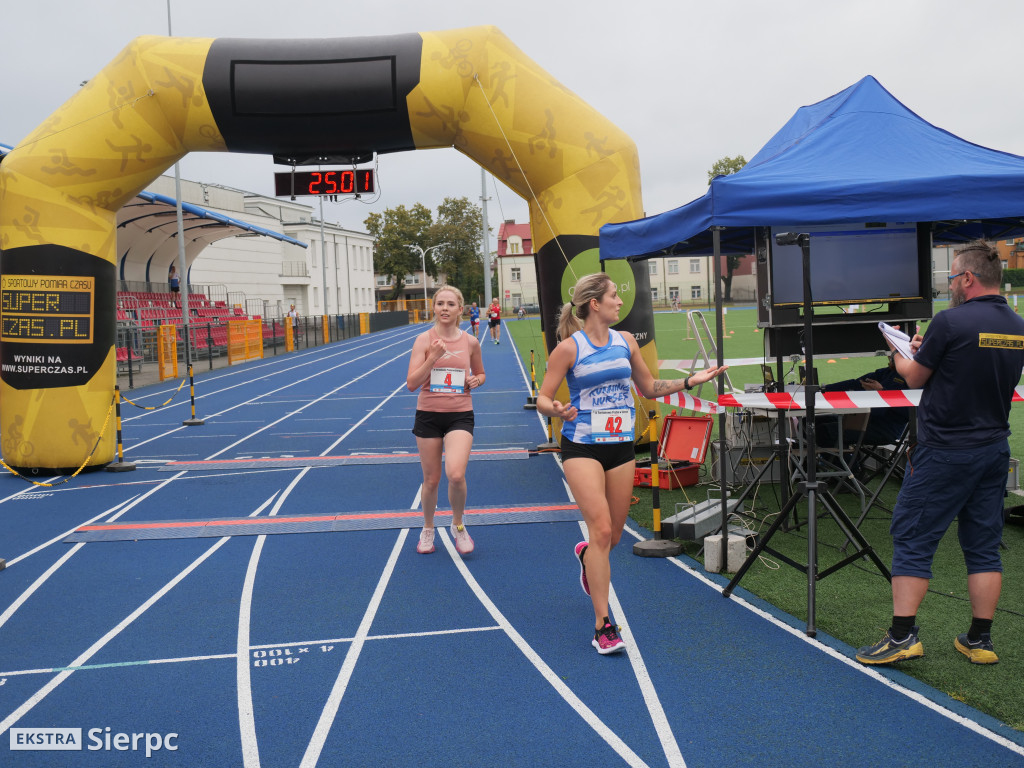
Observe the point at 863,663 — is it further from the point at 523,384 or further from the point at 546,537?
the point at 523,384

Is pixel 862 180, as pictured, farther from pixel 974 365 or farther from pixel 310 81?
pixel 310 81

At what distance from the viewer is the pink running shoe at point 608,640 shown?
171 inches

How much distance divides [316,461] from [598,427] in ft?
22.9

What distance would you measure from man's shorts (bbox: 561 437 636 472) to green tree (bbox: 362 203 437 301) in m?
91.0

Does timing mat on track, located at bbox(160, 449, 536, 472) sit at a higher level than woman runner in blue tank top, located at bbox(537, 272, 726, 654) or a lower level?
lower

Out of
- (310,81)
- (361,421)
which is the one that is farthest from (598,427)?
(361,421)

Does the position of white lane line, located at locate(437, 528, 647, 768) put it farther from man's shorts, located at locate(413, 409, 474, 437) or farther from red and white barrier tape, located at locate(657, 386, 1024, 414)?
red and white barrier tape, located at locate(657, 386, 1024, 414)

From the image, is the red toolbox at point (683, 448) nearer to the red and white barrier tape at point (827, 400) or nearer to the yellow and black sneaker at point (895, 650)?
the red and white barrier tape at point (827, 400)

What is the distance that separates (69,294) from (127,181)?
4.80ft

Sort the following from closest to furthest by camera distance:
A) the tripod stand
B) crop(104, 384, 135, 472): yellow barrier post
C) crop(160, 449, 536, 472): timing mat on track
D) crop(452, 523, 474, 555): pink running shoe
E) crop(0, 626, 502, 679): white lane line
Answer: crop(0, 626, 502, 679): white lane line → the tripod stand → crop(452, 523, 474, 555): pink running shoe → crop(104, 384, 135, 472): yellow barrier post → crop(160, 449, 536, 472): timing mat on track

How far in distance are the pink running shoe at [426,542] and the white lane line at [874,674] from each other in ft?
6.28

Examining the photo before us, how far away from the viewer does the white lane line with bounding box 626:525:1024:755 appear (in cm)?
336

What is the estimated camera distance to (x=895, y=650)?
13.2 feet

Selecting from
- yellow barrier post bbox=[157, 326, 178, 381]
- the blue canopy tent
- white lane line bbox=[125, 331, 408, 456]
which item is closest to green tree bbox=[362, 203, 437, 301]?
white lane line bbox=[125, 331, 408, 456]
